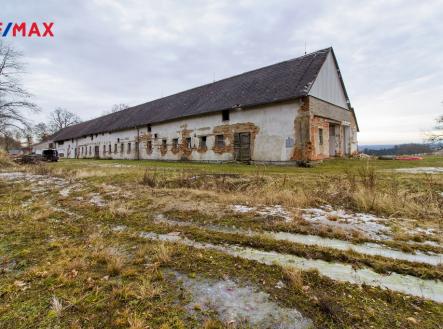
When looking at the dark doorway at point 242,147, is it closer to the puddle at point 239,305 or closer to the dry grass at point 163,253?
the dry grass at point 163,253

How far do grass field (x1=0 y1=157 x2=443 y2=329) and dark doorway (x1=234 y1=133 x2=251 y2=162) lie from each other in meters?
10.7

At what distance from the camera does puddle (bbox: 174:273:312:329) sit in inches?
78.7

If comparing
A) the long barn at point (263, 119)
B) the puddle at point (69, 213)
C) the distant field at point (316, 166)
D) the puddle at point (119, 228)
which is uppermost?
the long barn at point (263, 119)

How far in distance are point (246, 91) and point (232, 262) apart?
1669cm

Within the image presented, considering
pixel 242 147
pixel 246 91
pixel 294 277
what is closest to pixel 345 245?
pixel 294 277

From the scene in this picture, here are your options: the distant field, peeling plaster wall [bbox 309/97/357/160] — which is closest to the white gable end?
peeling plaster wall [bbox 309/97/357/160]

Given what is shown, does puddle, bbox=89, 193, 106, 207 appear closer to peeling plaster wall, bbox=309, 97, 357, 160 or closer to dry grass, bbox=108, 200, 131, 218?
dry grass, bbox=108, 200, 131, 218

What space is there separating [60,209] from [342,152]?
18921 millimetres

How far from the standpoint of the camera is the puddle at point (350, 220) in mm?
3918

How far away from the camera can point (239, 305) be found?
7.34ft

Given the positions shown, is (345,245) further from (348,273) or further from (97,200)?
(97,200)

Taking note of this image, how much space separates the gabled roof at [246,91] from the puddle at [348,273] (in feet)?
40.4

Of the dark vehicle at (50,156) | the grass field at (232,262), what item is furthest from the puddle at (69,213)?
the dark vehicle at (50,156)

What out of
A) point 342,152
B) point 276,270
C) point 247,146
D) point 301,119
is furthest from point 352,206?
point 342,152
